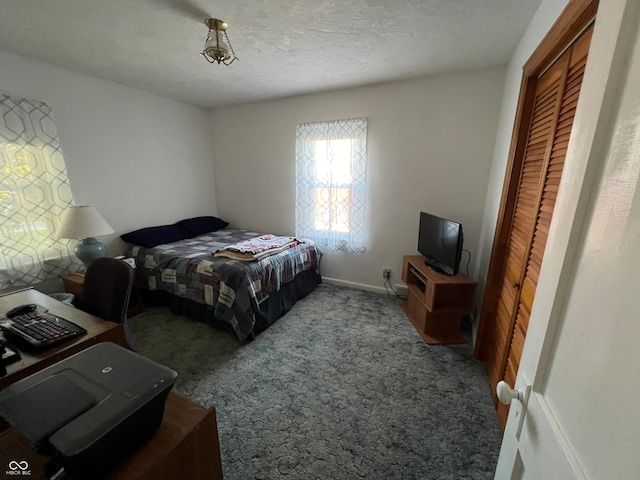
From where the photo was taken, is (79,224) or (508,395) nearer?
(508,395)

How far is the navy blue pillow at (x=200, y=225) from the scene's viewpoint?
135 inches

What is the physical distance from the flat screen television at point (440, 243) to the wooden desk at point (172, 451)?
1.97 meters

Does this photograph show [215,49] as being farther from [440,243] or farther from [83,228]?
[440,243]

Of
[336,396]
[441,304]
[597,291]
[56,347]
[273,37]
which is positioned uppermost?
[273,37]

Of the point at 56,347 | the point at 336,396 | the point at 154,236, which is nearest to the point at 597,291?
the point at 336,396

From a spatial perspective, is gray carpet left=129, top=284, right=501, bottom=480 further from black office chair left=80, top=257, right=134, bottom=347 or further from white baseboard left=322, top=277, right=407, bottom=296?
black office chair left=80, top=257, right=134, bottom=347

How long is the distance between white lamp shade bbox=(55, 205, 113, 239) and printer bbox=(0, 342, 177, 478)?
1939 mm

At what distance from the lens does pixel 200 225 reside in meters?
3.57

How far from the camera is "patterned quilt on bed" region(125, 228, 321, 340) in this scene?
2.21m

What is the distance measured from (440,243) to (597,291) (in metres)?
1.93

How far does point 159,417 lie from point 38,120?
283cm

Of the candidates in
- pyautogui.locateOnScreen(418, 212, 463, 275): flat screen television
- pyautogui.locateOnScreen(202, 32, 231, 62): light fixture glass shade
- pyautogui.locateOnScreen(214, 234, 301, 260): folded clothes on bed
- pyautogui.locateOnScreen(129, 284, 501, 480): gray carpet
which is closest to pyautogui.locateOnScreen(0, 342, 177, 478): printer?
pyautogui.locateOnScreen(129, 284, 501, 480): gray carpet

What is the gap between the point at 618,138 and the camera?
17.1 inches

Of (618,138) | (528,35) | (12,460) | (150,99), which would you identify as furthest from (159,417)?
(150,99)
